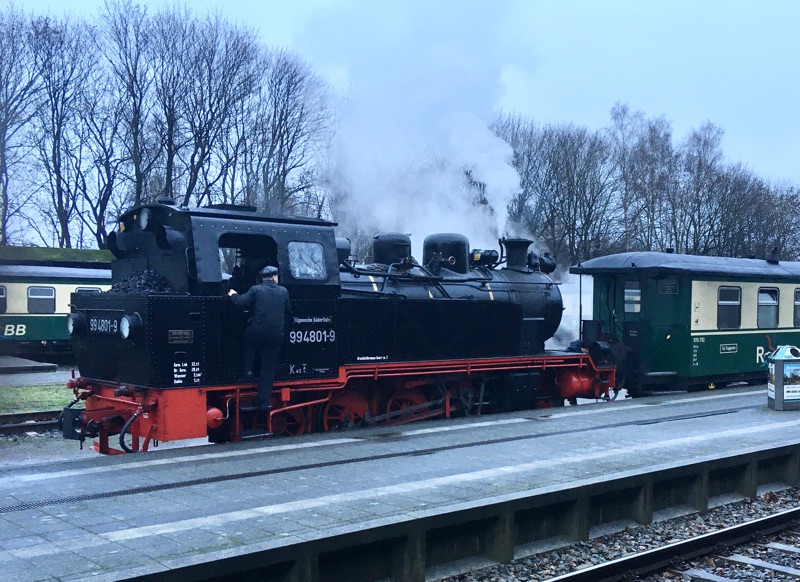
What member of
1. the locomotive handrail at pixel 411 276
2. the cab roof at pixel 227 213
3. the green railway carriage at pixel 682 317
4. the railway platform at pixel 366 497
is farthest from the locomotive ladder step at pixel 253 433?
the green railway carriage at pixel 682 317

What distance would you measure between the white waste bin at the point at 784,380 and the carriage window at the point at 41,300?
64.4 ft

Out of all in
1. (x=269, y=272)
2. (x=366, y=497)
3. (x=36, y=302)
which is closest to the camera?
(x=366, y=497)

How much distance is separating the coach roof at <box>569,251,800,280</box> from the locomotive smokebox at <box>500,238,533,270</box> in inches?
139

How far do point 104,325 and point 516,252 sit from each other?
723 centimetres

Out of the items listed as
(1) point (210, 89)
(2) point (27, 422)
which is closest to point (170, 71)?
(1) point (210, 89)

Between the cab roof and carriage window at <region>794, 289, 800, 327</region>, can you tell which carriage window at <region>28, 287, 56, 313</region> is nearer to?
the cab roof

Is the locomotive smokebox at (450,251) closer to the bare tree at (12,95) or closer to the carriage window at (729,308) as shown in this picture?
the carriage window at (729,308)

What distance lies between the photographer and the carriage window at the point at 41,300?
77.9 ft

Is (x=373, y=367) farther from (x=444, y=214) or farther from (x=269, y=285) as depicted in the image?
(x=444, y=214)

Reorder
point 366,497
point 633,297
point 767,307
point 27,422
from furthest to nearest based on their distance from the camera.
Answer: point 767,307 < point 633,297 < point 27,422 < point 366,497

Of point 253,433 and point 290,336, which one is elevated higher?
point 290,336

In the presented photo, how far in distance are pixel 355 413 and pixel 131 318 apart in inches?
139

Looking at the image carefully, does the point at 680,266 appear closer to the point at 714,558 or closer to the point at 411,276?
the point at 411,276

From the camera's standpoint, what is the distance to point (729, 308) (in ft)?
56.4
